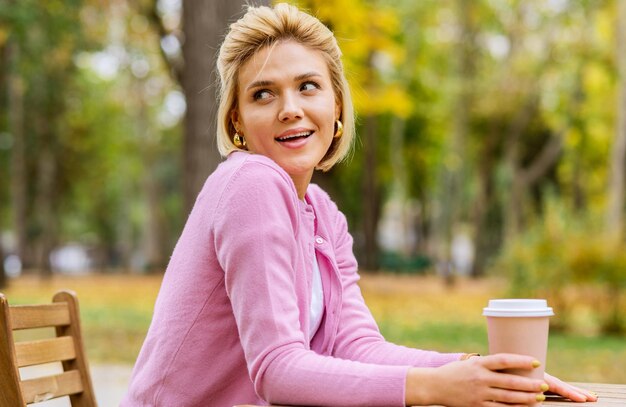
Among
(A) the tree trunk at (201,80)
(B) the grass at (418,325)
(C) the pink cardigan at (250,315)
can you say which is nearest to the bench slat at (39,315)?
(C) the pink cardigan at (250,315)

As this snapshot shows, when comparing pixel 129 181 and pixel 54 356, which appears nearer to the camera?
pixel 54 356

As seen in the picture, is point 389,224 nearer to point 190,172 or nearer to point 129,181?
point 129,181

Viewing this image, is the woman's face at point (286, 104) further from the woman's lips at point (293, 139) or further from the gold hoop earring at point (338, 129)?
the gold hoop earring at point (338, 129)

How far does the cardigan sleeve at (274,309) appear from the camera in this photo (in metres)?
1.81

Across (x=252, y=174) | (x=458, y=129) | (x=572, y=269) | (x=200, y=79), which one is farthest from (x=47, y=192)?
(x=252, y=174)

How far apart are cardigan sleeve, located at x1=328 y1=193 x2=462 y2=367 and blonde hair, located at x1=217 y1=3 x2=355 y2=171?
0.39 m

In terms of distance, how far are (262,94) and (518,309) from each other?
0.87 m

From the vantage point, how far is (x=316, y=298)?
2.26 m

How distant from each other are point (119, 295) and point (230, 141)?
20810 millimetres

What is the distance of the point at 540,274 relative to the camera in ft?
43.5

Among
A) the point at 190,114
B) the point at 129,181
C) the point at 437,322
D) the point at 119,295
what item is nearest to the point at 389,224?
the point at 129,181

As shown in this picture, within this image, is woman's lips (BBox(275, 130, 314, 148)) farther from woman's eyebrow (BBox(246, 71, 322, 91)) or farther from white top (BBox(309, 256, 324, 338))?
white top (BBox(309, 256, 324, 338))

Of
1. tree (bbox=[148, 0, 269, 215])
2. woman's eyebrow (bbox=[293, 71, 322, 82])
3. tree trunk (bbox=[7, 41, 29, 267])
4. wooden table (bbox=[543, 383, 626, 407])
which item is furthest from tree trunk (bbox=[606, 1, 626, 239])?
woman's eyebrow (bbox=[293, 71, 322, 82])

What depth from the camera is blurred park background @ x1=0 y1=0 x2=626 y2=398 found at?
42.1 ft
